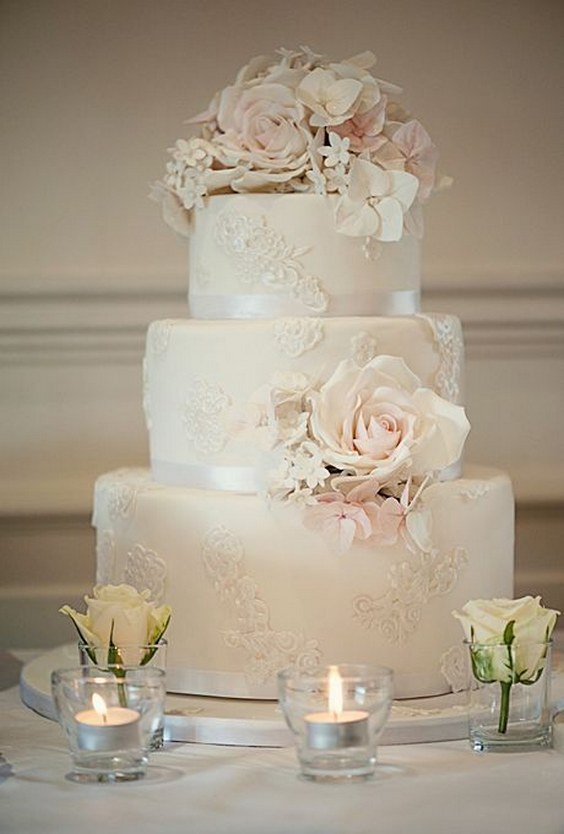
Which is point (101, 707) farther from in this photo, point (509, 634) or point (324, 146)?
point (324, 146)

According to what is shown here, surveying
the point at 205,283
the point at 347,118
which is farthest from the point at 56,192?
the point at 347,118

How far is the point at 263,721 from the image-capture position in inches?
77.9

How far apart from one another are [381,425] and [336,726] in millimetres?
434

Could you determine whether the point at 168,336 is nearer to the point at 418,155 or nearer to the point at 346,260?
the point at 346,260

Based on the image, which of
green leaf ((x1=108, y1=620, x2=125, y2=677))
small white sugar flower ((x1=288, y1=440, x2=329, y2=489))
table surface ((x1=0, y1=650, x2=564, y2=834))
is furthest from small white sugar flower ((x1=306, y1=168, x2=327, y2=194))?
table surface ((x1=0, y1=650, x2=564, y2=834))

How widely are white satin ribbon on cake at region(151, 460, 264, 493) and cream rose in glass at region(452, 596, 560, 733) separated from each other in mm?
368

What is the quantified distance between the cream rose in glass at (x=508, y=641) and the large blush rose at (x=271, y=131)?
27.4 inches

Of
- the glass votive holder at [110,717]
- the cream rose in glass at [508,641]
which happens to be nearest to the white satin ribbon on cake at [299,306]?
the cream rose in glass at [508,641]

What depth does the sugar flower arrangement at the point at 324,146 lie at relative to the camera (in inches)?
82.1

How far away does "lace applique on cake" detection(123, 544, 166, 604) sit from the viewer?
2.13 m

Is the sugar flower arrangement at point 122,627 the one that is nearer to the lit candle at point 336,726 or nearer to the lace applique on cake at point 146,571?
the lace applique on cake at point 146,571

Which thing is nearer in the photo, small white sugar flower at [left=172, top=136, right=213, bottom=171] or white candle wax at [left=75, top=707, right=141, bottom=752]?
white candle wax at [left=75, top=707, right=141, bottom=752]

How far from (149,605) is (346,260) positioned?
579mm

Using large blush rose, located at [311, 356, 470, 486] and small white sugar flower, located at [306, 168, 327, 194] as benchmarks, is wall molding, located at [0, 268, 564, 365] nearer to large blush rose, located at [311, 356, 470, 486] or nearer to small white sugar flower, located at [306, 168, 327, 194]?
small white sugar flower, located at [306, 168, 327, 194]
